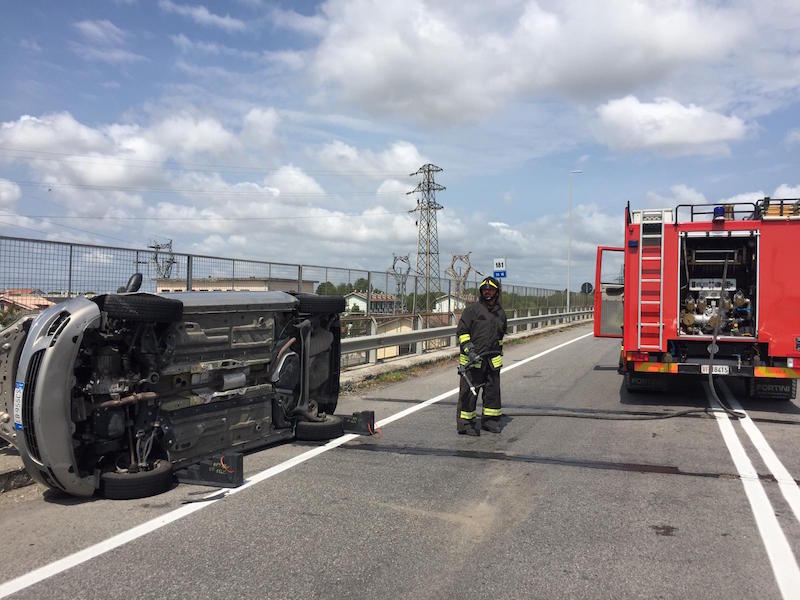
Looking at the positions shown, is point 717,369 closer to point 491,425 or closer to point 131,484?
point 491,425

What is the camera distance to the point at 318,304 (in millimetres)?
6859

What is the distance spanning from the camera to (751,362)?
29.4ft

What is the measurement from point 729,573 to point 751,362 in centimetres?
612

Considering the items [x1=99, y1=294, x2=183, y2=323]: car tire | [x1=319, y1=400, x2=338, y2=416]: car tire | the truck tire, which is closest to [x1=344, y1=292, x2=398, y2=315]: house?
[x1=319, y1=400, x2=338, y2=416]: car tire

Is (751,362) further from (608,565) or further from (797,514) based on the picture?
(608,565)

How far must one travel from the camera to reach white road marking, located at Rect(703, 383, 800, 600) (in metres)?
3.61

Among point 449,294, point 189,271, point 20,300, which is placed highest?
point 189,271

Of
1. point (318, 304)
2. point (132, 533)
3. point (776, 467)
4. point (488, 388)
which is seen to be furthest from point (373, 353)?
point (132, 533)

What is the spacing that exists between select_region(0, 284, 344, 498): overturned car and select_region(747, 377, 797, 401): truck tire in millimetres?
7045

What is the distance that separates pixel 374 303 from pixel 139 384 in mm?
10699

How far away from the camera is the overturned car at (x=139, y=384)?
4.59m

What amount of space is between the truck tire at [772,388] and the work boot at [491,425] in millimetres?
4464

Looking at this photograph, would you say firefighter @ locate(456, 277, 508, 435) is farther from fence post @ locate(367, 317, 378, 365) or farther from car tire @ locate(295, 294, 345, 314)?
fence post @ locate(367, 317, 378, 365)

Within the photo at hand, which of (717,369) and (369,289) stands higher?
(369,289)
